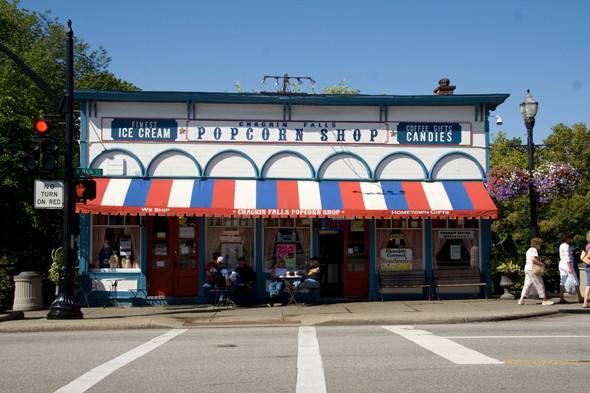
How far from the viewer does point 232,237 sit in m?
18.6

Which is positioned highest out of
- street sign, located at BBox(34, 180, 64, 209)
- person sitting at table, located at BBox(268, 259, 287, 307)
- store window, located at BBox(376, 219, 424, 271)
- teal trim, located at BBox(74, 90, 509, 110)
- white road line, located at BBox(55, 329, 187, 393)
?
teal trim, located at BBox(74, 90, 509, 110)

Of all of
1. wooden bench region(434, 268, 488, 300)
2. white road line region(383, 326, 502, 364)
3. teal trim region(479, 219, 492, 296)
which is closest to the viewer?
white road line region(383, 326, 502, 364)

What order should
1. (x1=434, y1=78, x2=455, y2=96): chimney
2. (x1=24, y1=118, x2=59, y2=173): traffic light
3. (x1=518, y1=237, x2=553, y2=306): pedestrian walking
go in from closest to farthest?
(x1=24, y1=118, x2=59, y2=173): traffic light
(x1=518, y1=237, x2=553, y2=306): pedestrian walking
(x1=434, y1=78, x2=455, y2=96): chimney

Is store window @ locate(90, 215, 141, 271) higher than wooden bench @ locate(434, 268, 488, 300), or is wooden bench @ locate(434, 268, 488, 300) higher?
store window @ locate(90, 215, 141, 271)

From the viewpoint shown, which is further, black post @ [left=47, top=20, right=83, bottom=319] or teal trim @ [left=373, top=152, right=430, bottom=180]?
teal trim @ [left=373, top=152, right=430, bottom=180]

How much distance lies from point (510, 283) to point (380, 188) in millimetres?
4510

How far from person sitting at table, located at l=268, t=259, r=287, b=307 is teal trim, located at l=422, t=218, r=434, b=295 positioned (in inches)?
159

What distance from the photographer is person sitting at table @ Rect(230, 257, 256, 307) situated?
17.5 m

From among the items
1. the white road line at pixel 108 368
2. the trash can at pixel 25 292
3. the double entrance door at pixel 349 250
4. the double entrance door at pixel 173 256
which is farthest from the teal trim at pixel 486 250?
the trash can at pixel 25 292

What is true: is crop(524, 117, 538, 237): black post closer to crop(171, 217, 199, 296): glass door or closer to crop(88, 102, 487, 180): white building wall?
crop(88, 102, 487, 180): white building wall

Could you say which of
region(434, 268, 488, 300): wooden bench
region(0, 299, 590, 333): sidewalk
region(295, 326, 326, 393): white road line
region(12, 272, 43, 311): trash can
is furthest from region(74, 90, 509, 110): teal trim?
region(295, 326, 326, 393): white road line

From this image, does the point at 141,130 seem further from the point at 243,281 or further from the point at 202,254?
the point at 243,281

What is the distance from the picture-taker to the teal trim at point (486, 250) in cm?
1863

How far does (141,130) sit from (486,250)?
10368 mm
